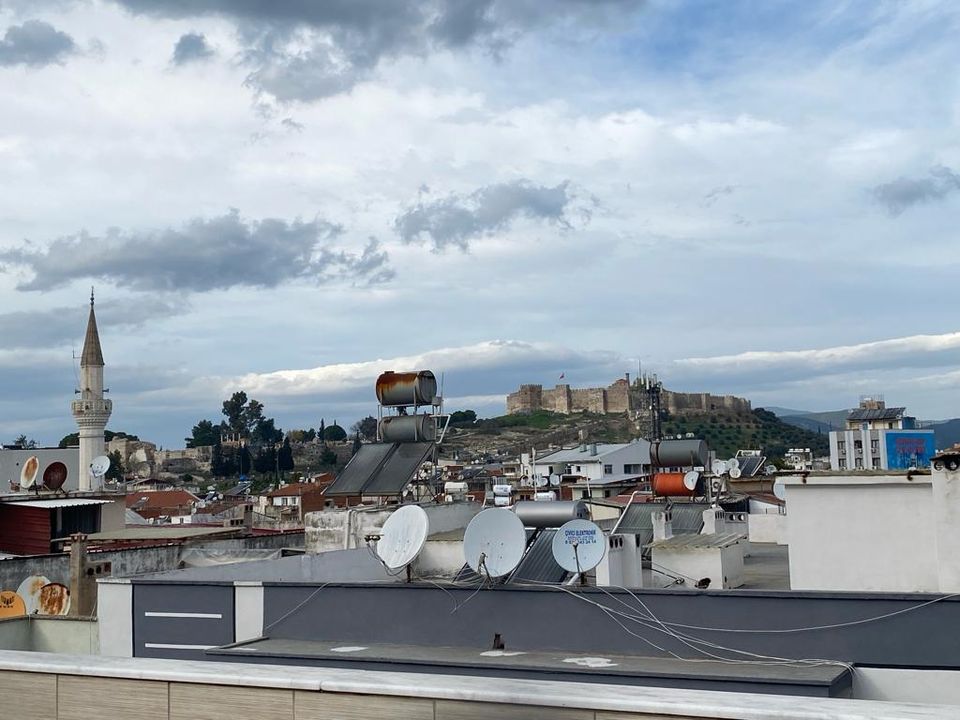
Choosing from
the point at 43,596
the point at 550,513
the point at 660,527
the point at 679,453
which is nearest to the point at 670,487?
the point at 679,453

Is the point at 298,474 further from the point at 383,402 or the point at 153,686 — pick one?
the point at 153,686

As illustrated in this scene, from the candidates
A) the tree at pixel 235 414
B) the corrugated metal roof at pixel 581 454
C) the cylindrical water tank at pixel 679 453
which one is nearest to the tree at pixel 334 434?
the tree at pixel 235 414

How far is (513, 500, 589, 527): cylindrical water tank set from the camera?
20.1 m

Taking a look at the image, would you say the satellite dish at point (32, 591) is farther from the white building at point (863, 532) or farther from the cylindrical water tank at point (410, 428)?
the white building at point (863, 532)

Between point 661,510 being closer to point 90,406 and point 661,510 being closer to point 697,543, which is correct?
point 697,543

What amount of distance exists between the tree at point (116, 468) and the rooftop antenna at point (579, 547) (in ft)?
466

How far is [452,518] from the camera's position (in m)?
25.3

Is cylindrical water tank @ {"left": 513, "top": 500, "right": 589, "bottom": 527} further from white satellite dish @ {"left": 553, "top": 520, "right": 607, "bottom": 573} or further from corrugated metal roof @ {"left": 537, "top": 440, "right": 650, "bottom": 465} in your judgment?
corrugated metal roof @ {"left": 537, "top": 440, "right": 650, "bottom": 465}

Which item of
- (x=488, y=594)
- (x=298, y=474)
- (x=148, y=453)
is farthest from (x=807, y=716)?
(x=148, y=453)

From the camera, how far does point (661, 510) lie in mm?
32250

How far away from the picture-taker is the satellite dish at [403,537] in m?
16.3

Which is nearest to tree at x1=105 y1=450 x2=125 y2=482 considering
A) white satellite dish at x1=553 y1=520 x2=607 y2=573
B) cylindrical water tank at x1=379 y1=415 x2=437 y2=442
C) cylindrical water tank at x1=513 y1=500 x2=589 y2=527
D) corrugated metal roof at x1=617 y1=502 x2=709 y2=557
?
corrugated metal roof at x1=617 y1=502 x2=709 y2=557

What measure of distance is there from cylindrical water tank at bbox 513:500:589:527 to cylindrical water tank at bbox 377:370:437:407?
7394 millimetres

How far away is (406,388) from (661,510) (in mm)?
9882
